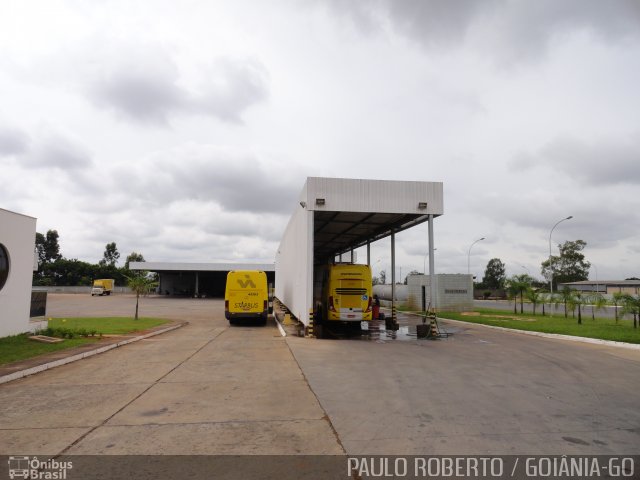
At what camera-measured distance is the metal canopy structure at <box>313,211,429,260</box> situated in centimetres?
2141

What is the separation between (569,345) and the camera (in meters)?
15.4

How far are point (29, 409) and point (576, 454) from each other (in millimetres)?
7600

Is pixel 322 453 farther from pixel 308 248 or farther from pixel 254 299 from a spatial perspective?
pixel 254 299

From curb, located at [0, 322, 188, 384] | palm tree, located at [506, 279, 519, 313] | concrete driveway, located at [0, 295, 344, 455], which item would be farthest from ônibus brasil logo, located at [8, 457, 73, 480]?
palm tree, located at [506, 279, 519, 313]

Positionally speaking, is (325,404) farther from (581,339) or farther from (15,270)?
(581,339)

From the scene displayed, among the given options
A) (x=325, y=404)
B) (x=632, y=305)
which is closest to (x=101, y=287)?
(x=632, y=305)

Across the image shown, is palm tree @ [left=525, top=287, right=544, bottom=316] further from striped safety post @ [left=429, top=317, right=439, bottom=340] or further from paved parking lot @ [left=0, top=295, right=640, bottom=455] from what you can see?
paved parking lot @ [left=0, top=295, right=640, bottom=455]

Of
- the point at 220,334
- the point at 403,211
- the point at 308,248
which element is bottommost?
the point at 220,334

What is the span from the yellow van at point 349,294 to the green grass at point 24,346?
9.40 metres

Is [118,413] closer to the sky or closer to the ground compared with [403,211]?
closer to the ground

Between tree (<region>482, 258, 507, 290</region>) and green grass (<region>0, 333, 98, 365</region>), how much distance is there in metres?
112

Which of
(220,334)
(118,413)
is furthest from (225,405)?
(220,334)

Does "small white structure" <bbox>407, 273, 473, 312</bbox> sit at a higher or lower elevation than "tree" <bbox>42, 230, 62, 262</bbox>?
lower

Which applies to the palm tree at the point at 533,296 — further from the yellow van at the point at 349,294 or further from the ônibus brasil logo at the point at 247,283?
the ônibus brasil logo at the point at 247,283
